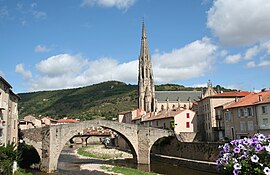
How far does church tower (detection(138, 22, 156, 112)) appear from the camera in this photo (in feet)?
311

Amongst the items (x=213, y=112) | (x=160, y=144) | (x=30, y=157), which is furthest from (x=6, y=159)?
(x=213, y=112)

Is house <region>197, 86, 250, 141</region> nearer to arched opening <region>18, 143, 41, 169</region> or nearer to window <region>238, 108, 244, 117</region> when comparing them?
window <region>238, 108, 244, 117</region>

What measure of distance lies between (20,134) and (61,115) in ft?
438

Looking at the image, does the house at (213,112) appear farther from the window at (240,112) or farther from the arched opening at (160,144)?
the window at (240,112)

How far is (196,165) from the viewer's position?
33969mm

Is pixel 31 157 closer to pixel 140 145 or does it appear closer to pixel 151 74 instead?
pixel 140 145

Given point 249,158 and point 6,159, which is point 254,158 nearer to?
point 249,158

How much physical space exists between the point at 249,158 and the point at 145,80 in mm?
88433

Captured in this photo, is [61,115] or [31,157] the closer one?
[31,157]

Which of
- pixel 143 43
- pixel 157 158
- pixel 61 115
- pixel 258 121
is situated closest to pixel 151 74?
pixel 143 43

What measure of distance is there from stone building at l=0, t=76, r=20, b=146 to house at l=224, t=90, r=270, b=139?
28.2 metres

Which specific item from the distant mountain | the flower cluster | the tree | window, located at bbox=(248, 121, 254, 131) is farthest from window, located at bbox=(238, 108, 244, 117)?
the distant mountain

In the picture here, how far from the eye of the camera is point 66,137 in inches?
1550

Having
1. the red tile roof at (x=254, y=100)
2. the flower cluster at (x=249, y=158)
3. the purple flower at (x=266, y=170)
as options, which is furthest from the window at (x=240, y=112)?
the purple flower at (x=266, y=170)
